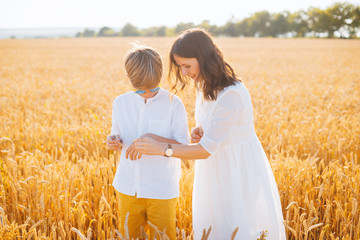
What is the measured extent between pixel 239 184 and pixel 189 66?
82cm

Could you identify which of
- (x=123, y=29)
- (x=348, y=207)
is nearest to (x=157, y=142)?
(x=348, y=207)

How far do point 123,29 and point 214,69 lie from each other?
89.4 meters

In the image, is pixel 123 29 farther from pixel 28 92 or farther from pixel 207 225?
pixel 207 225

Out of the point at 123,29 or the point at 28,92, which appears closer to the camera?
the point at 28,92

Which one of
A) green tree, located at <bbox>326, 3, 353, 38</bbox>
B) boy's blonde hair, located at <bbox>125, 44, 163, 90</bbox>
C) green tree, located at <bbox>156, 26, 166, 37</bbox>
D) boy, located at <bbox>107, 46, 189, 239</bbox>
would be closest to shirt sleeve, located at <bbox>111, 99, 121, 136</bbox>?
boy, located at <bbox>107, 46, 189, 239</bbox>

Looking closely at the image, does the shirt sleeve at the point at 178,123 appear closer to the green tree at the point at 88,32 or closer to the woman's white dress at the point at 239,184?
the woman's white dress at the point at 239,184

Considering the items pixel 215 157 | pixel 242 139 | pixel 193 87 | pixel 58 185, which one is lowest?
pixel 58 185

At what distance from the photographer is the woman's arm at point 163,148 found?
163 centimetres

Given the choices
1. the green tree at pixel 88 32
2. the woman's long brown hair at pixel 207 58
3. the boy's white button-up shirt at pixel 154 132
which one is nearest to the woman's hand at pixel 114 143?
the boy's white button-up shirt at pixel 154 132

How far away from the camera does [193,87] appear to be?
2.10 metres

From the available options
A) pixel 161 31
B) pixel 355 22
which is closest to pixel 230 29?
pixel 161 31

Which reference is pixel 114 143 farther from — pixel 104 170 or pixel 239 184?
pixel 104 170

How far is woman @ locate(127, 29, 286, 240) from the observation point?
5.48ft

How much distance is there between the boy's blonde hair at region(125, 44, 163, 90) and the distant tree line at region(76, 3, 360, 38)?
57322mm
